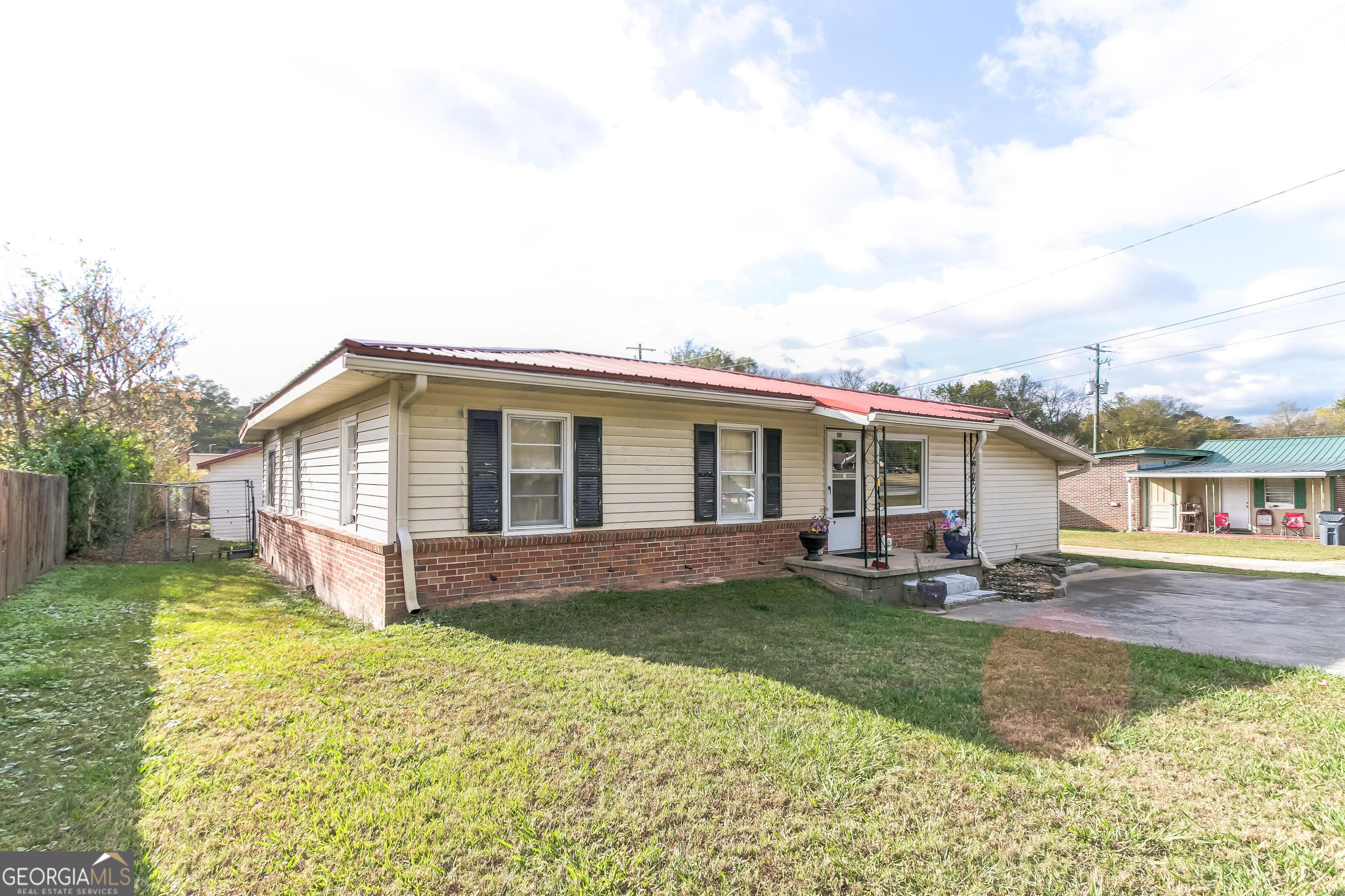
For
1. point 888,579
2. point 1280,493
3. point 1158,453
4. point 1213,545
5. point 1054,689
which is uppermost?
point 1158,453

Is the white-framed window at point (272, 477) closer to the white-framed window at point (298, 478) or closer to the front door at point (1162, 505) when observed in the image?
the white-framed window at point (298, 478)

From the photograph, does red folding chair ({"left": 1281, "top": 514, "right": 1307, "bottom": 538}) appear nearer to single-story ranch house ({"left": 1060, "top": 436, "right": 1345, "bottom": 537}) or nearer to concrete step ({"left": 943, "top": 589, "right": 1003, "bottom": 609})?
single-story ranch house ({"left": 1060, "top": 436, "right": 1345, "bottom": 537})

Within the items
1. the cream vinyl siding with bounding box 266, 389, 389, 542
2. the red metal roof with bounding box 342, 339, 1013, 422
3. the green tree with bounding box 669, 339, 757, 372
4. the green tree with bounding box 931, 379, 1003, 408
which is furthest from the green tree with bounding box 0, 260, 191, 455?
the green tree with bounding box 931, 379, 1003, 408

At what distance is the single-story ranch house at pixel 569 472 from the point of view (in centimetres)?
640

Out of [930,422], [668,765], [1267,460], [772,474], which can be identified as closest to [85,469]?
[772,474]

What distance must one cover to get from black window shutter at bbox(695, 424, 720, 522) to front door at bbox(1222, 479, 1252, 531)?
23.1m

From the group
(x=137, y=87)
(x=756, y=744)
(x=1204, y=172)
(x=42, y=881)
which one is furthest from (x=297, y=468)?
(x=1204, y=172)

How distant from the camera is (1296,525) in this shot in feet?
63.8

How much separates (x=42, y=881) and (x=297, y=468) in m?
9.74

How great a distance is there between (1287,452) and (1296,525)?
3.71 metres

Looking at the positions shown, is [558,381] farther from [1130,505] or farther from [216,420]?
[216,420]

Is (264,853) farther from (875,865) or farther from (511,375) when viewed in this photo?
(511,375)

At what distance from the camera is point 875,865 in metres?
2.44

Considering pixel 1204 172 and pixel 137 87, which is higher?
pixel 1204 172
